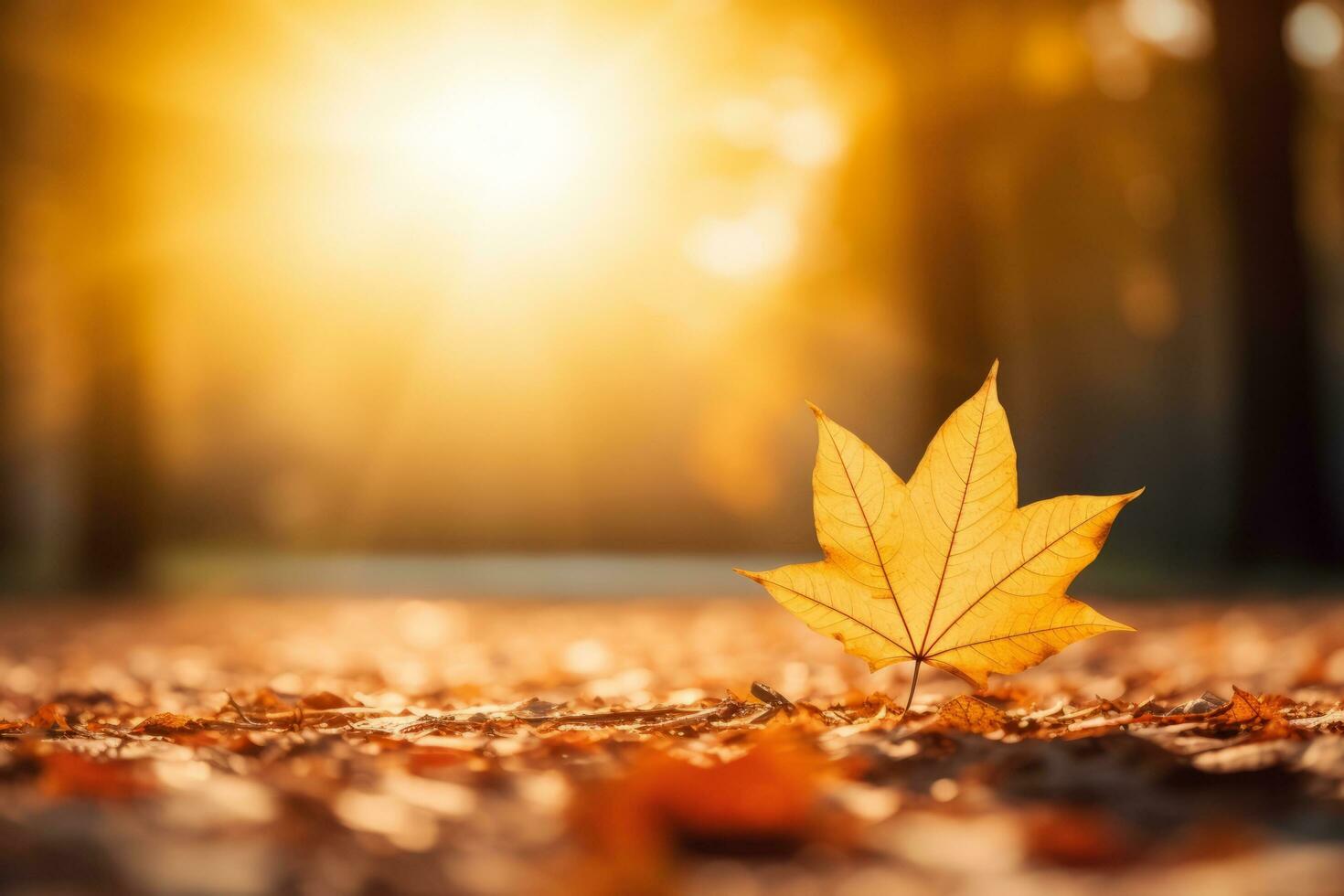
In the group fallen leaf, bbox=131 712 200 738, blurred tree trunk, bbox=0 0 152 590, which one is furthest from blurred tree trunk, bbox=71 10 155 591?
fallen leaf, bbox=131 712 200 738

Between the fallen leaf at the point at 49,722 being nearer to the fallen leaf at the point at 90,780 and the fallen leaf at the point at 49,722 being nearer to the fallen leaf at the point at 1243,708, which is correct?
the fallen leaf at the point at 90,780

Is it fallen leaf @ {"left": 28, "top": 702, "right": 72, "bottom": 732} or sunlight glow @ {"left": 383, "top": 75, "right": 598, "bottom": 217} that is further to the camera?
sunlight glow @ {"left": 383, "top": 75, "right": 598, "bottom": 217}

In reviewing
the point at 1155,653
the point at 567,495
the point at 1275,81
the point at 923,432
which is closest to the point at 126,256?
the point at 923,432

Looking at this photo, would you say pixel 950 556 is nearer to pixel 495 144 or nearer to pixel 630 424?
pixel 495 144

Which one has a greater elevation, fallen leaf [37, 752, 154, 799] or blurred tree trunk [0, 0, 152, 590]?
blurred tree trunk [0, 0, 152, 590]

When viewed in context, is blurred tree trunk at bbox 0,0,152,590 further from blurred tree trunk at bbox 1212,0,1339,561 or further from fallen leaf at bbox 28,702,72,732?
blurred tree trunk at bbox 1212,0,1339,561

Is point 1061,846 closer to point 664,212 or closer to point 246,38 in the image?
point 664,212

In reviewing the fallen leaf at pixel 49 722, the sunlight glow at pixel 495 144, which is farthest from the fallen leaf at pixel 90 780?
the sunlight glow at pixel 495 144
